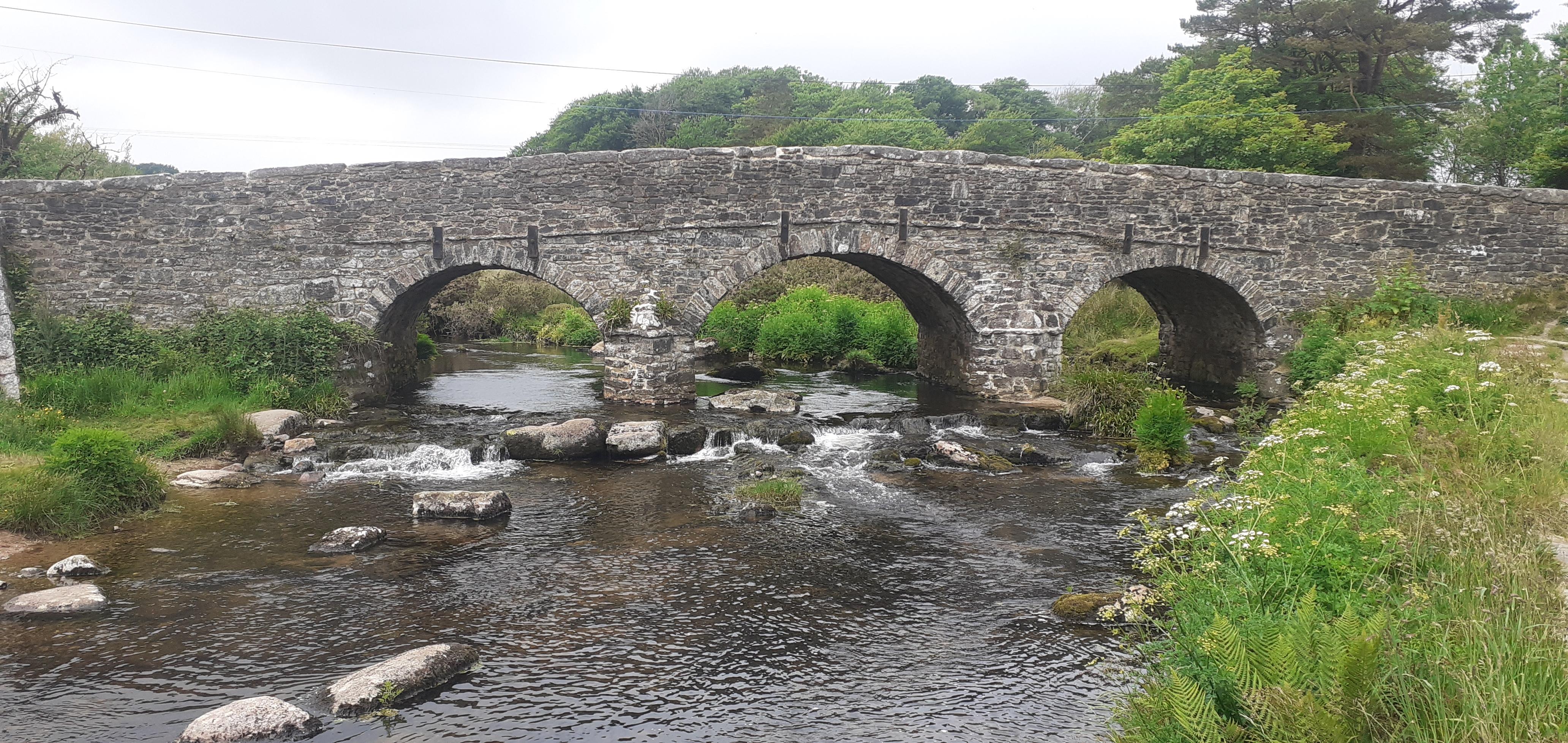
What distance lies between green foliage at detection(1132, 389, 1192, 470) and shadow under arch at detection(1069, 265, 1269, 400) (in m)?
4.40

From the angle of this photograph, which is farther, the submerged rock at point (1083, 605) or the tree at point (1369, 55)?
the tree at point (1369, 55)

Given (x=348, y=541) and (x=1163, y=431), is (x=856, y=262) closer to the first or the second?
(x=1163, y=431)

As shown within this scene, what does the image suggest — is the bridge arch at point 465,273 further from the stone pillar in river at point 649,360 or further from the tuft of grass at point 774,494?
the tuft of grass at point 774,494

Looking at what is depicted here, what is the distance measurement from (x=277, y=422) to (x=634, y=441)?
17.1ft

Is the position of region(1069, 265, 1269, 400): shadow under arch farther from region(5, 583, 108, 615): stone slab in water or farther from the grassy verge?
region(5, 583, 108, 615): stone slab in water

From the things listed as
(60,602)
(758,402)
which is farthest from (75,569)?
(758,402)

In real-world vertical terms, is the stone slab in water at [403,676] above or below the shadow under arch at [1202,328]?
below

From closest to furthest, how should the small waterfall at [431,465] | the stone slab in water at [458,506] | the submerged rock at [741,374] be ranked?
the stone slab in water at [458,506]
the small waterfall at [431,465]
the submerged rock at [741,374]

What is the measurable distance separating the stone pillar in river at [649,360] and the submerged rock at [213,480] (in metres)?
5.90

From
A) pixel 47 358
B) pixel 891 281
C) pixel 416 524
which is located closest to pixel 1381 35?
pixel 891 281

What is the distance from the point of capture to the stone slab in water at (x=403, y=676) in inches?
206

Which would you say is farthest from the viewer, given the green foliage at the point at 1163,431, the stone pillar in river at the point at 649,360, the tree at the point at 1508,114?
the tree at the point at 1508,114

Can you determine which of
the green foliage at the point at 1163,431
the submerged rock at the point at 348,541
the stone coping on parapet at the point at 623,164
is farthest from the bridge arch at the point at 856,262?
the submerged rock at the point at 348,541

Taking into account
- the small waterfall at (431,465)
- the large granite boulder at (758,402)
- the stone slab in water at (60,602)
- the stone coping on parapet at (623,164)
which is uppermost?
the stone coping on parapet at (623,164)
